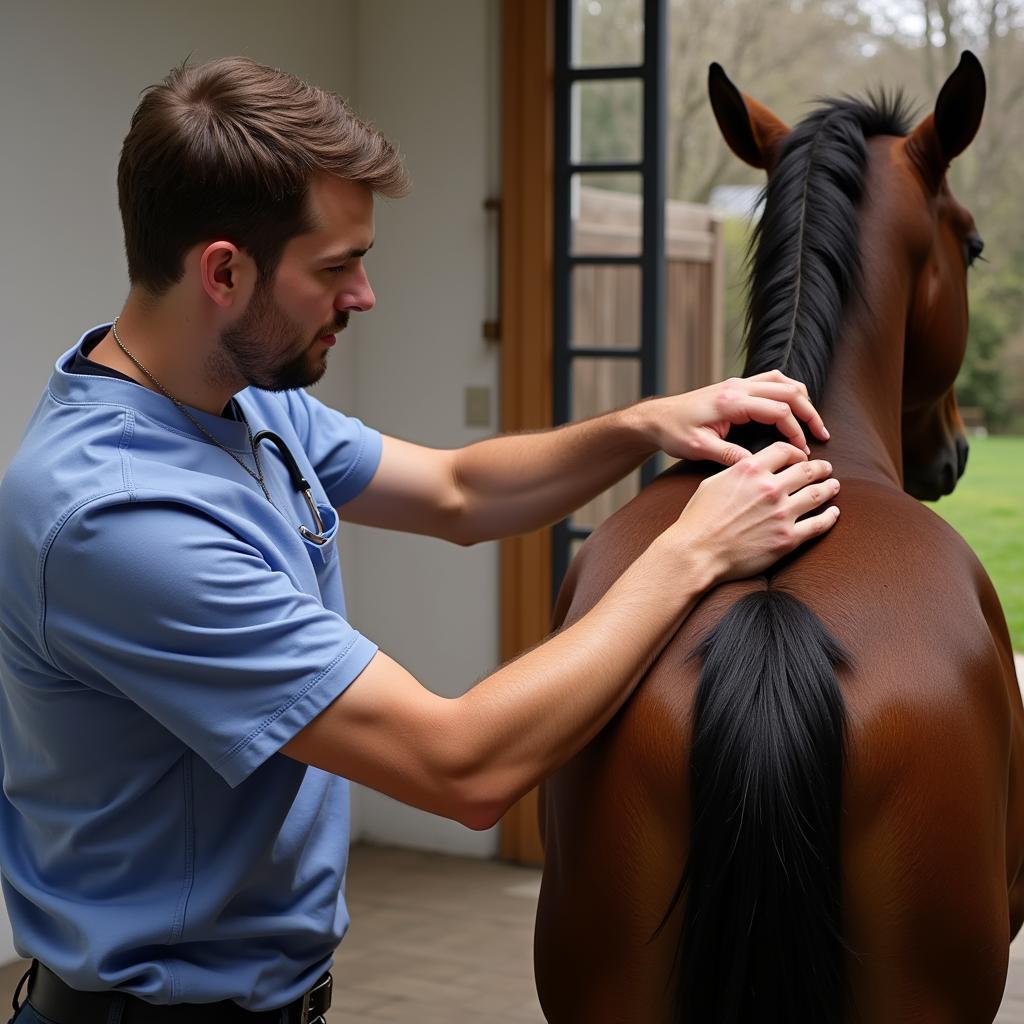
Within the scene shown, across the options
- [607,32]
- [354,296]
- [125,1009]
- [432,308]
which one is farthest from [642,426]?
[607,32]

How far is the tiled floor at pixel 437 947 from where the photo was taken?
8.30 ft

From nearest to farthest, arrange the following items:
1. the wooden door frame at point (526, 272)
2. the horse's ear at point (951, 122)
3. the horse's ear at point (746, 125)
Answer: the horse's ear at point (951, 122) < the horse's ear at point (746, 125) < the wooden door frame at point (526, 272)

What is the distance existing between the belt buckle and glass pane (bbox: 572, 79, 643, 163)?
2.29 m

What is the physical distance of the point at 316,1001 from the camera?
1.28 metres

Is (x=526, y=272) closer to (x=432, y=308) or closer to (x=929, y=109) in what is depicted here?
(x=432, y=308)

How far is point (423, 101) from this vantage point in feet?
10.6

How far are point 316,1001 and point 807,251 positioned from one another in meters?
0.93

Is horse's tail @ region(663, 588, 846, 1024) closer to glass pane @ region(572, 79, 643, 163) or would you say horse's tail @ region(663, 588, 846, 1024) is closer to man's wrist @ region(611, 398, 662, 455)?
man's wrist @ region(611, 398, 662, 455)

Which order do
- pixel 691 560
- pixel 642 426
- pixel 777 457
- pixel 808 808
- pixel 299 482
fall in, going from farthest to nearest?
pixel 642 426
pixel 299 482
pixel 777 457
pixel 691 560
pixel 808 808

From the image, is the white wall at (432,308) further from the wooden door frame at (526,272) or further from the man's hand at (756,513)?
the man's hand at (756,513)

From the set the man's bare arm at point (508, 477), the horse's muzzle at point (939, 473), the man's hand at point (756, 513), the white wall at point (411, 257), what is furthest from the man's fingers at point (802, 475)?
the white wall at point (411, 257)

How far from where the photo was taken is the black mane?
138 centimetres

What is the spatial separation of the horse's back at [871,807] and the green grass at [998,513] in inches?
207

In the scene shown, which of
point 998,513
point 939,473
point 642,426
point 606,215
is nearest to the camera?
point 642,426
